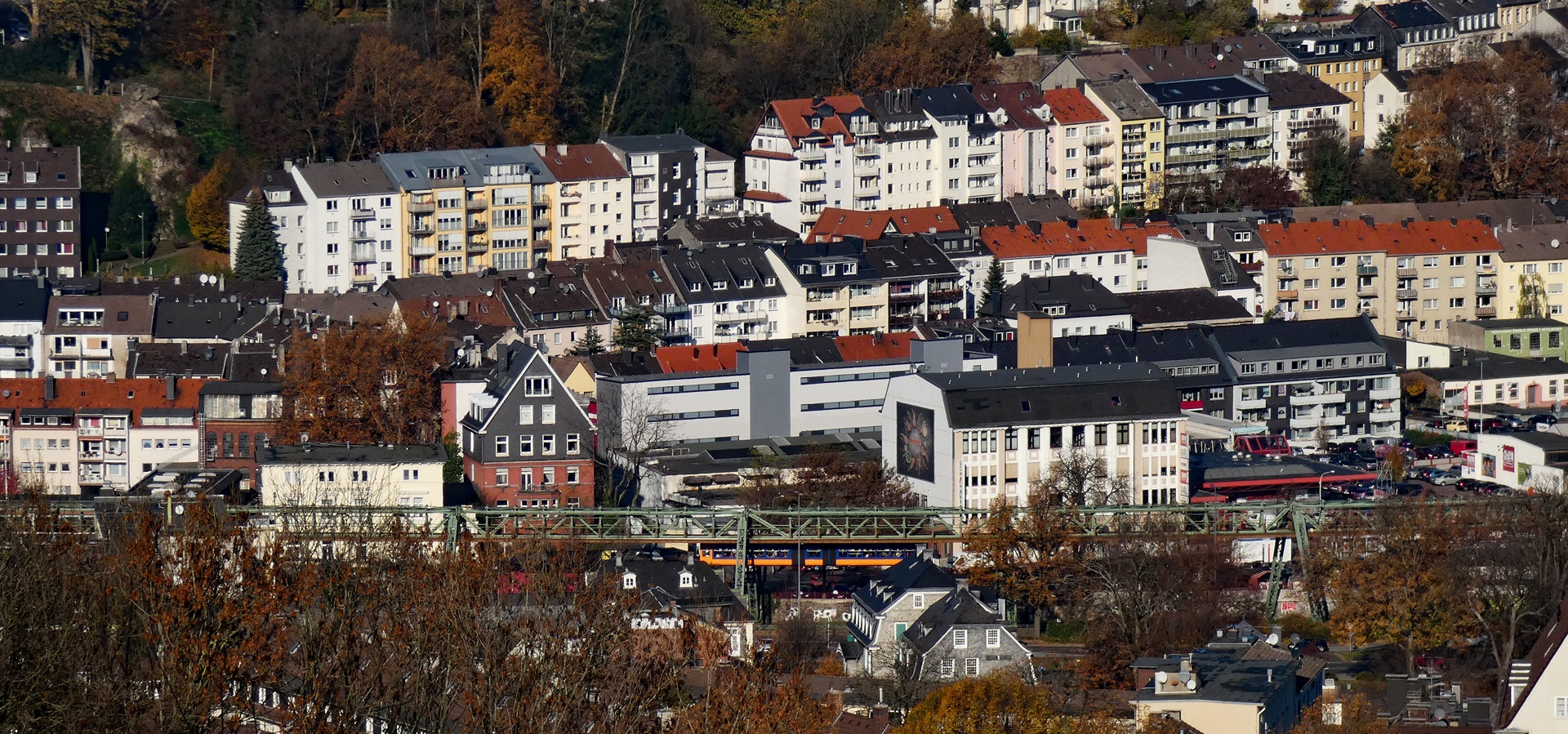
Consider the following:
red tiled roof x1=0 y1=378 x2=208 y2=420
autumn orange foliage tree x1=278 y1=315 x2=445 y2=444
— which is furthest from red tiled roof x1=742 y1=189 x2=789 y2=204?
red tiled roof x1=0 y1=378 x2=208 y2=420

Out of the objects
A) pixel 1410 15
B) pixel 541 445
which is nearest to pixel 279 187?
pixel 541 445

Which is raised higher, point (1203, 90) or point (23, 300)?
point (1203, 90)

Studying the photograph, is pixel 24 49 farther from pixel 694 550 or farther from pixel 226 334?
pixel 694 550

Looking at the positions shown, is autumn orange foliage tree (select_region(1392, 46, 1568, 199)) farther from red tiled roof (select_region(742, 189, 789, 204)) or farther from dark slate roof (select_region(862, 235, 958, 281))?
red tiled roof (select_region(742, 189, 789, 204))

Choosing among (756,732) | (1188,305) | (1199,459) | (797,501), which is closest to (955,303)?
(1188,305)

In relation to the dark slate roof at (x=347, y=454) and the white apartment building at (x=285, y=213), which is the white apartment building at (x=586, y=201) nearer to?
the white apartment building at (x=285, y=213)

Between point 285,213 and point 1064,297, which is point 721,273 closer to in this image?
point 1064,297
